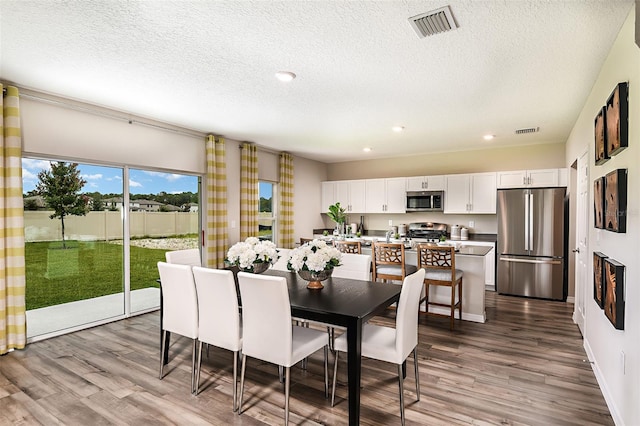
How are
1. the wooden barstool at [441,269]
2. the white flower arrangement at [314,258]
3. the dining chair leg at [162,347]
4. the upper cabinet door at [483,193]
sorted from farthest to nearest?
the upper cabinet door at [483,193], the wooden barstool at [441,269], the dining chair leg at [162,347], the white flower arrangement at [314,258]

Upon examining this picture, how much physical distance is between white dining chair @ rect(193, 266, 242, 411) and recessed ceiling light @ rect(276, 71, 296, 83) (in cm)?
174

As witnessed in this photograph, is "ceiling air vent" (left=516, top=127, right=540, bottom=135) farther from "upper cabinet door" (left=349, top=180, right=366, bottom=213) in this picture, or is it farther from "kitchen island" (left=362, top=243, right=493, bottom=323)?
"upper cabinet door" (left=349, top=180, right=366, bottom=213)

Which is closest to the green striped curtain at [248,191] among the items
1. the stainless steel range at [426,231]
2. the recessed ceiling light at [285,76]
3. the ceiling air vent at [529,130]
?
the recessed ceiling light at [285,76]

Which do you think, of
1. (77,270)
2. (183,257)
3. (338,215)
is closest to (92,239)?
(77,270)

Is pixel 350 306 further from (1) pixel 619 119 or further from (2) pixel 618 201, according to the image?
(1) pixel 619 119

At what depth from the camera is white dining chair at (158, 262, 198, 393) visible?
2.68 metres

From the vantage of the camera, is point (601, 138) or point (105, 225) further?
point (105, 225)

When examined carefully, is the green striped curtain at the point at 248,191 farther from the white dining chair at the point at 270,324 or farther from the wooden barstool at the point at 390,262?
the white dining chair at the point at 270,324

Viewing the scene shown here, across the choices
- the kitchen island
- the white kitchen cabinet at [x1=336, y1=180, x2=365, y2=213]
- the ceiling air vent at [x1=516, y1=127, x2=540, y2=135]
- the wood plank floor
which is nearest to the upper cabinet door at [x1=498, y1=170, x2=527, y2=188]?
the ceiling air vent at [x1=516, y1=127, x2=540, y2=135]

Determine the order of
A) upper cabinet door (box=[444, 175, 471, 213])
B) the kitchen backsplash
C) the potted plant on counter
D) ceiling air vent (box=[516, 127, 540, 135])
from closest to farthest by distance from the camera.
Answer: ceiling air vent (box=[516, 127, 540, 135]), upper cabinet door (box=[444, 175, 471, 213]), the kitchen backsplash, the potted plant on counter

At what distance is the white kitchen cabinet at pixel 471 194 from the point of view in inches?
245

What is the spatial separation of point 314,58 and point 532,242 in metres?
4.66

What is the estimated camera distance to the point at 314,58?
2.76 metres

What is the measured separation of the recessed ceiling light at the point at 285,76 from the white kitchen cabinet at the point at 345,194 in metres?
4.58
